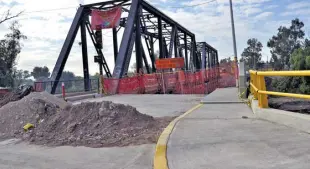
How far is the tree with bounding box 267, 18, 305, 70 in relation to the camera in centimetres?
8519

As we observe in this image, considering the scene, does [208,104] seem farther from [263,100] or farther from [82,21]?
[82,21]

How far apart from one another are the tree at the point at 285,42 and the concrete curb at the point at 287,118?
78.7 meters

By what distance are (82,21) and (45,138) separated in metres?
25.5

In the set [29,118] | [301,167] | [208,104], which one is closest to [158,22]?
[208,104]

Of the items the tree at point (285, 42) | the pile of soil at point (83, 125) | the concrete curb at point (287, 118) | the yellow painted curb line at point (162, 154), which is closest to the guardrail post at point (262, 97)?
the concrete curb at point (287, 118)

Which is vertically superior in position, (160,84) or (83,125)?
(160,84)

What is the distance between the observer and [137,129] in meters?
7.76

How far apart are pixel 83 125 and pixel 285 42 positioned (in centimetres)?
8878

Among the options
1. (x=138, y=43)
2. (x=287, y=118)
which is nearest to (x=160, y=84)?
(x=138, y=43)

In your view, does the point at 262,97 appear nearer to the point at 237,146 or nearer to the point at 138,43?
the point at 237,146

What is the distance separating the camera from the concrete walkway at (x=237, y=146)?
14.8 ft

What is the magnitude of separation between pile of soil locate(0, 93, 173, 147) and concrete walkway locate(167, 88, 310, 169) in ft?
2.94

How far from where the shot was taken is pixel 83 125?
7988 millimetres

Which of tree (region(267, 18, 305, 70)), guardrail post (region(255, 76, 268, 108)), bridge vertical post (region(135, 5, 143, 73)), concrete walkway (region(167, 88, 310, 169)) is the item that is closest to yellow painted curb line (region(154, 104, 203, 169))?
concrete walkway (region(167, 88, 310, 169))
